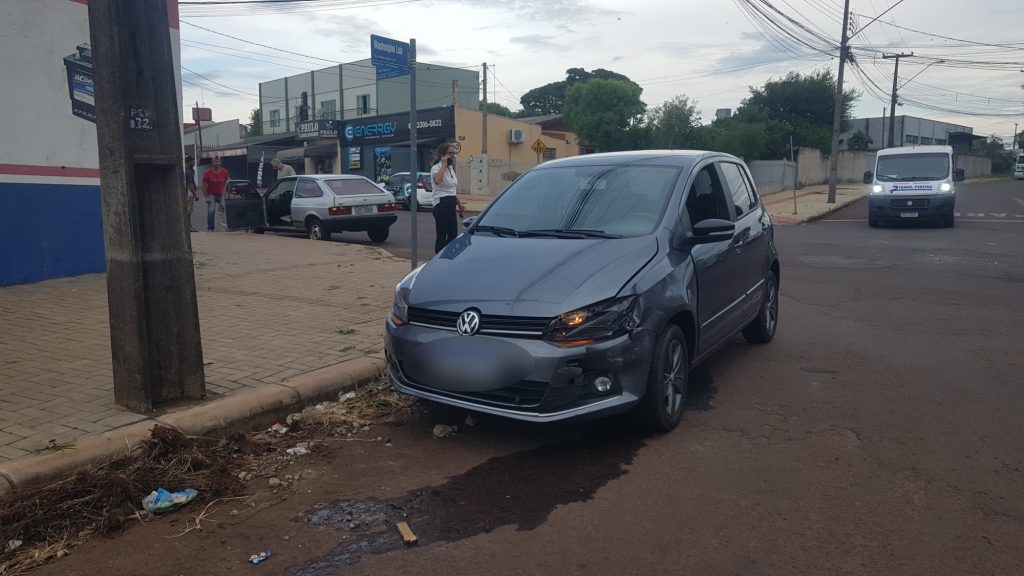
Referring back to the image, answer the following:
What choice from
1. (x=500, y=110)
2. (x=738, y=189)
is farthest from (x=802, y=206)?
(x=500, y=110)

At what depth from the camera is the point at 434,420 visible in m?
5.18

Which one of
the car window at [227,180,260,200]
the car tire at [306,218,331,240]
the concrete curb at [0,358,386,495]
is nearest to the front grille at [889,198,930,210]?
the car tire at [306,218,331,240]

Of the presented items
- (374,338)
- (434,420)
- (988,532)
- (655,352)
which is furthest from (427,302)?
(988,532)

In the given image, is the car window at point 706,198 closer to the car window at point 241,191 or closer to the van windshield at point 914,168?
the car window at point 241,191

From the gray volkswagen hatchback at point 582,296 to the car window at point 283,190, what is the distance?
1240 cm

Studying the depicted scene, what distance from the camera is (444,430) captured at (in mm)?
4941

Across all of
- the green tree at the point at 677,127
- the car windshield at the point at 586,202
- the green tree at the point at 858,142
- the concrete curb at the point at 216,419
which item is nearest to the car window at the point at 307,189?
the concrete curb at the point at 216,419

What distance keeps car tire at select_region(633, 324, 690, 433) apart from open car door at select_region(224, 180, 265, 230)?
1473 cm

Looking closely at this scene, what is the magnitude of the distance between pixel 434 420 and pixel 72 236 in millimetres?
6895

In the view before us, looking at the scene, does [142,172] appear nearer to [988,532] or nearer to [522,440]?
[522,440]

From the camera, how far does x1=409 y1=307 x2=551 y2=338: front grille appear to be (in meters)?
4.30

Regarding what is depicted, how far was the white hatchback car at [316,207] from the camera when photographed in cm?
1634

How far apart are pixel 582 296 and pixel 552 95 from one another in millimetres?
80840

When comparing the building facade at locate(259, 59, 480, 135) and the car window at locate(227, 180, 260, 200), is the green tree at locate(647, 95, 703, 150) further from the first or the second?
the car window at locate(227, 180, 260, 200)
